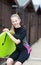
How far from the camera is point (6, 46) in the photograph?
5543mm

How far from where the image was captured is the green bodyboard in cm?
548

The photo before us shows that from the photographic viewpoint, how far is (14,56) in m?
5.45

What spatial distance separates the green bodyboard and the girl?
10 centimetres

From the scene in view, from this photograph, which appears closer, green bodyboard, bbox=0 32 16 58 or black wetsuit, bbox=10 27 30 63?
black wetsuit, bbox=10 27 30 63

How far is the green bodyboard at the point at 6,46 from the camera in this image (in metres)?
5.48

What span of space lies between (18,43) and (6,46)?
0.32 metres

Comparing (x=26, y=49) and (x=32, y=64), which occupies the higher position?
(x=26, y=49)

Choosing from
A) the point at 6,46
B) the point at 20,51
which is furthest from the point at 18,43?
the point at 6,46

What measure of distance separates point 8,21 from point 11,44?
13.8ft

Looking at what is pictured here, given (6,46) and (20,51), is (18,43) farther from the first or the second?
(6,46)

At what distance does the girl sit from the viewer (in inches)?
209

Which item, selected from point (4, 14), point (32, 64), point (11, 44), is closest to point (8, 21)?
point (4, 14)

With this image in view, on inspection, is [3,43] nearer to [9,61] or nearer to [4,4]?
[9,61]

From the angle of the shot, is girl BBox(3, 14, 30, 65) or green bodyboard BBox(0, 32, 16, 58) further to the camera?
green bodyboard BBox(0, 32, 16, 58)
